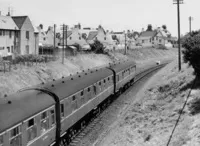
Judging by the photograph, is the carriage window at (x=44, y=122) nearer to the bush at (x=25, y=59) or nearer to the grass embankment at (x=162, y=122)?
the grass embankment at (x=162, y=122)

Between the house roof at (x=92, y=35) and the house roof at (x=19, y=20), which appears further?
the house roof at (x=92, y=35)

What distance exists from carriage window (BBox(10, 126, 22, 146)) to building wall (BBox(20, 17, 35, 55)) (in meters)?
40.6

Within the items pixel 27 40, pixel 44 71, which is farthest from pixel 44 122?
pixel 27 40

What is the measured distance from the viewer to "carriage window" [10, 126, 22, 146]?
10.3 m

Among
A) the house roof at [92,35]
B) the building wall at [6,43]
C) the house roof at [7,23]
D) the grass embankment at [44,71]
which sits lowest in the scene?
the grass embankment at [44,71]

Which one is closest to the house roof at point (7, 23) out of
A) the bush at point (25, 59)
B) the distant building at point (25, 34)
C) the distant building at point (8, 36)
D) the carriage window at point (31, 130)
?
the distant building at point (8, 36)

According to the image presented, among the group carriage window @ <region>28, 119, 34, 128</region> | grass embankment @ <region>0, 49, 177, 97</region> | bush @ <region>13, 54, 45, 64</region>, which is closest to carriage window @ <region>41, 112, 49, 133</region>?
carriage window @ <region>28, 119, 34, 128</region>

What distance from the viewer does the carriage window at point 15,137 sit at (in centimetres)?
1027

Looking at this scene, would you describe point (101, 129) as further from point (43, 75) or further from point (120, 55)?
point (120, 55)

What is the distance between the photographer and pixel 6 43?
45281 mm

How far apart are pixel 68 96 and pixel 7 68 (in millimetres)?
19835

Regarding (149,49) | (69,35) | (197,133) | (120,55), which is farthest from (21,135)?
(149,49)

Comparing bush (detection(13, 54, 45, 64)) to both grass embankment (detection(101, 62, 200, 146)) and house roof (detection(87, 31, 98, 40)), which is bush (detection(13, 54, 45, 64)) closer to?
grass embankment (detection(101, 62, 200, 146))

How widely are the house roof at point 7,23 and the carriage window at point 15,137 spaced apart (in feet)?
118
